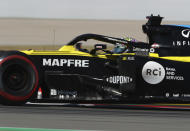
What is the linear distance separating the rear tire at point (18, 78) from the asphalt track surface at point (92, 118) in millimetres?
181

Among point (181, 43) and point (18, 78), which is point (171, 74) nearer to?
point (181, 43)

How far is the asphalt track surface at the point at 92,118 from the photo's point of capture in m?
5.79

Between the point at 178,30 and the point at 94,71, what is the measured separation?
190 cm

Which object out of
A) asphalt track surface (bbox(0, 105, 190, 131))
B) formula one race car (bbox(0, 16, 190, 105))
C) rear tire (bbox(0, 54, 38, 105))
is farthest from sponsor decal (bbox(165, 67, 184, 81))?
rear tire (bbox(0, 54, 38, 105))

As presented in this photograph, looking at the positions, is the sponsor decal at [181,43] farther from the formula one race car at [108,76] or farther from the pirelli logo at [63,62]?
the pirelli logo at [63,62]

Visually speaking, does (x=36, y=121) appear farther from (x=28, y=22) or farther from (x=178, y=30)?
(x=28, y=22)

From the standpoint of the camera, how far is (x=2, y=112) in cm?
702

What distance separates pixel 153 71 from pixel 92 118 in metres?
1.88

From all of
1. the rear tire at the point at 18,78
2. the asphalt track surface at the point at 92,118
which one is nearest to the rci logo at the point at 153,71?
the asphalt track surface at the point at 92,118

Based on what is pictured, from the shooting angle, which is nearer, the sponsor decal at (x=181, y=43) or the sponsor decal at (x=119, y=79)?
the sponsor decal at (x=119, y=79)

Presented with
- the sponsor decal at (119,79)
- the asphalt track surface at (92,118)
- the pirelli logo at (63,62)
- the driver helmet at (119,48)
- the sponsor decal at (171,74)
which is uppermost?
the driver helmet at (119,48)

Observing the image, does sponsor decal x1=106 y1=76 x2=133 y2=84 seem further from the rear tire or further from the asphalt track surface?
the rear tire

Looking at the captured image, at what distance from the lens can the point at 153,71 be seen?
7.88 meters

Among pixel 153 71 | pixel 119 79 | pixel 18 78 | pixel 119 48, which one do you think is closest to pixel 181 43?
pixel 153 71
